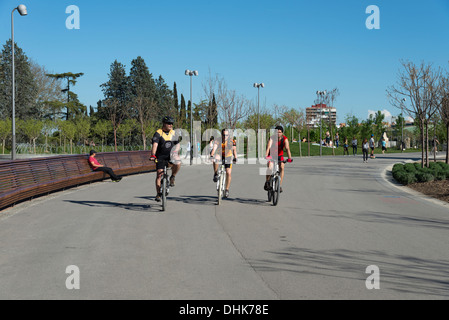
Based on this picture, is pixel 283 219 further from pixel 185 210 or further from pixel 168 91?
pixel 168 91

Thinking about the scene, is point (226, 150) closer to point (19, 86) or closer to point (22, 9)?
point (22, 9)

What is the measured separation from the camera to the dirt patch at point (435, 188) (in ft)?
43.1

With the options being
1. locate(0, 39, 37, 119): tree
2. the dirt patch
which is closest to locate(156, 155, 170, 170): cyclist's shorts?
the dirt patch

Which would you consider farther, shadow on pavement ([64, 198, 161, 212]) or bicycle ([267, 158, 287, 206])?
bicycle ([267, 158, 287, 206])

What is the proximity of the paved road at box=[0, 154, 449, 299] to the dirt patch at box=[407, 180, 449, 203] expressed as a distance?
1.45 m

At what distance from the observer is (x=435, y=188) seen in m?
15.0

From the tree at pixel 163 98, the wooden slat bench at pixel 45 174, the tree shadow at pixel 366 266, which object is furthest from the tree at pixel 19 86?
the tree shadow at pixel 366 266

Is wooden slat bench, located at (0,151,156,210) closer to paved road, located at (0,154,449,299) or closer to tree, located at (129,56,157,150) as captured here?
paved road, located at (0,154,449,299)

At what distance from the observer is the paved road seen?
4781 mm

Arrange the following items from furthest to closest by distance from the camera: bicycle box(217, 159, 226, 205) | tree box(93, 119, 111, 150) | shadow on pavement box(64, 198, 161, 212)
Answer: tree box(93, 119, 111, 150) < bicycle box(217, 159, 226, 205) < shadow on pavement box(64, 198, 161, 212)

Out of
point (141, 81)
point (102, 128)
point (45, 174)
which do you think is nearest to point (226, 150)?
point (45, 174)

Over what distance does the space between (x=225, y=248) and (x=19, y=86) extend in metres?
75.3

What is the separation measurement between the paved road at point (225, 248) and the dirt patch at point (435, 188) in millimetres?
1450
